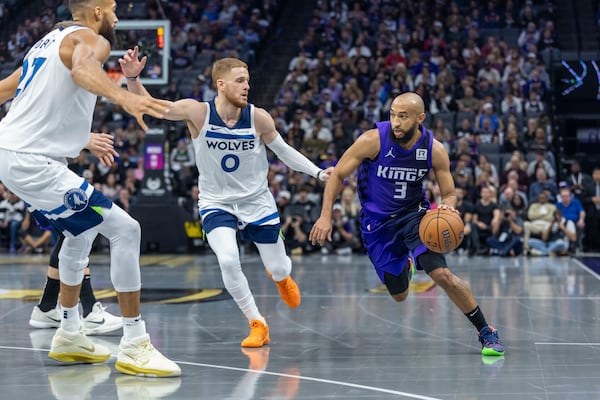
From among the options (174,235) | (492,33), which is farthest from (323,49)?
(174,235)

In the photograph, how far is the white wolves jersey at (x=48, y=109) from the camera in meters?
5.68

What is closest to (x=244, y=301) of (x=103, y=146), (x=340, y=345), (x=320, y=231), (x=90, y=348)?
(x=340, y=345)

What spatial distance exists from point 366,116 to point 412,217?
13.1 meters

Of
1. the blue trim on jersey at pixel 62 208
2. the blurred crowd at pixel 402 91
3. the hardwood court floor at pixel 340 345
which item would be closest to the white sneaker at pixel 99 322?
the hardwood court floor at pixel 340 345

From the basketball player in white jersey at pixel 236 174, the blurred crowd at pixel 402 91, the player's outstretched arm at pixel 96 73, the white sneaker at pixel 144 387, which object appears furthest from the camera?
the blurred crowd at pixel 402 91

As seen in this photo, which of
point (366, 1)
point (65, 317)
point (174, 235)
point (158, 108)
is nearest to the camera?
point (158, 108)

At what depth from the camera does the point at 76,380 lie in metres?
5.75

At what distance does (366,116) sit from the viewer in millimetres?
20141

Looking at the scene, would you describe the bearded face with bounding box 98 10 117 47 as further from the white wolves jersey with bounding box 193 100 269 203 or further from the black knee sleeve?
the black knee sleeve

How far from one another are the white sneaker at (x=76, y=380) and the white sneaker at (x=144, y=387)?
16 centimetres

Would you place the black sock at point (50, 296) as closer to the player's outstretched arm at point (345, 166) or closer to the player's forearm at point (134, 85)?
the player's forearm at point (134, 85)

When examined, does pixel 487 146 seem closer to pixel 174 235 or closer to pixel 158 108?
pixel 174 235

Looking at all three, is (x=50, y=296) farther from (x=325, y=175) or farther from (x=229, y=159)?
(x=325, y=175)

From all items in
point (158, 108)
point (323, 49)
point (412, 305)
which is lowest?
point (412, 305)
